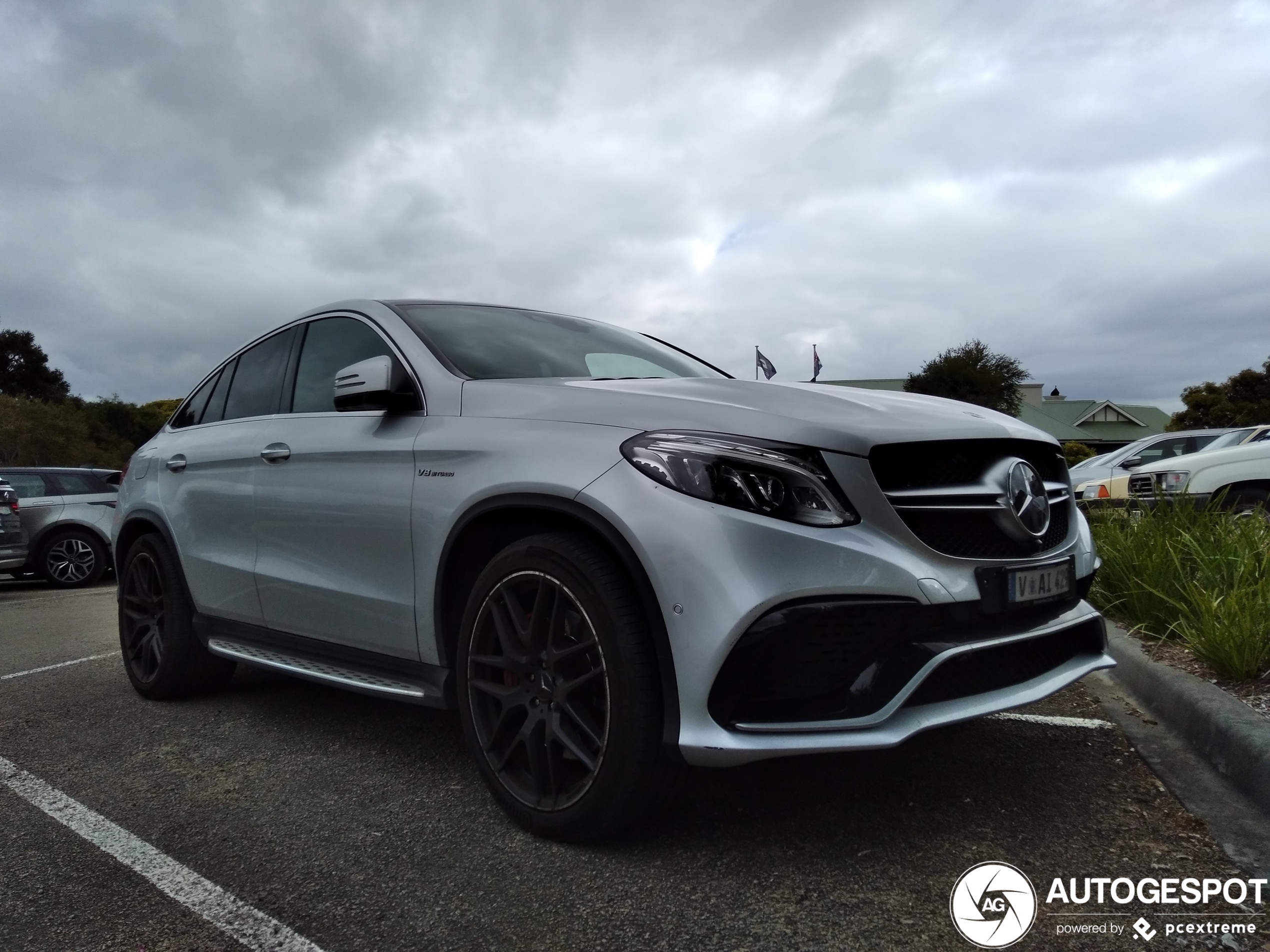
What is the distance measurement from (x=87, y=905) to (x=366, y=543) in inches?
50.6

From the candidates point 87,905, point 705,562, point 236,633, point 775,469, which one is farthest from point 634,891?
point 236,633

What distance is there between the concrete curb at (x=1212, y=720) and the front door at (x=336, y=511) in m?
2.49

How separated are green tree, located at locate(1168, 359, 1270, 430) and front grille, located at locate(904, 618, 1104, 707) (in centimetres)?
6015

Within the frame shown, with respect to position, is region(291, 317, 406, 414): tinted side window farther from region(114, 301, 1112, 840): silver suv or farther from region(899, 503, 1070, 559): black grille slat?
region(899, 503, 1070, 559): black grille slat

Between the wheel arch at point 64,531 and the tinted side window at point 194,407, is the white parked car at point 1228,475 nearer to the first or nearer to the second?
the tinted side window at point 194,407

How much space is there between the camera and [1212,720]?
3281 millimetres

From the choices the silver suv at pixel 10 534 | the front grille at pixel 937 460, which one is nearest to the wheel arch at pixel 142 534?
the front grille at pixel 937 460

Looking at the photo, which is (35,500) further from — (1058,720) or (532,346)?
(1058,720)

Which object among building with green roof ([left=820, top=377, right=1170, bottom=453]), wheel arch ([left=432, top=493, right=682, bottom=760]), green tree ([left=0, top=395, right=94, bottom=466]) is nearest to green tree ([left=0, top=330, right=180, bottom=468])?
green tree ([left=0, top=395, right=94, bottom=466])

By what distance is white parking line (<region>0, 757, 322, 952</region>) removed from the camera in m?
2.32

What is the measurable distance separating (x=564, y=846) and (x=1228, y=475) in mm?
8143

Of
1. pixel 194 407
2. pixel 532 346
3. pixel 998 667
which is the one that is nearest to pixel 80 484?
pixel 194 407

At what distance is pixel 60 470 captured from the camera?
12281 mm

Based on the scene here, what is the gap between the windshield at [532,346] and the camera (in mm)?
3467
